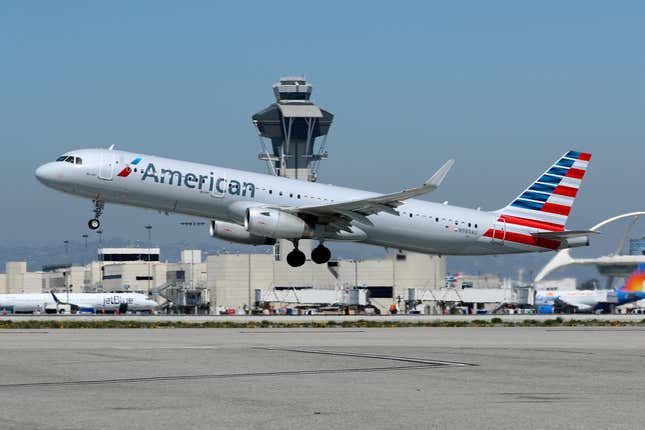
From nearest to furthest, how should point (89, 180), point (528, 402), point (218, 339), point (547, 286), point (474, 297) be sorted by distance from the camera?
point (528, 402), point (218, 339), point (89, 180), point (547, 286), point (474, 297)

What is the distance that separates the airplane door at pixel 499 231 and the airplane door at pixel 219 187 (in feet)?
54.9

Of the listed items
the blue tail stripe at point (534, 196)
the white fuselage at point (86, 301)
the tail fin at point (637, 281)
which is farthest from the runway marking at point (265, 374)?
the white fuselage at point (86, 301)

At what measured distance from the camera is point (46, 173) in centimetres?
5344

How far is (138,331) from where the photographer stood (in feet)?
144

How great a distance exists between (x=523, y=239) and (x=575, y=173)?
5748 millimetres

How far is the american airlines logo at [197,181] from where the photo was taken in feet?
172

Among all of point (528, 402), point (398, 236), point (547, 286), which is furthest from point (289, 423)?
point (547, 286)

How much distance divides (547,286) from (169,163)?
3702cm

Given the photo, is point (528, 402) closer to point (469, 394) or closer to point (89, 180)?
point (469, 394)

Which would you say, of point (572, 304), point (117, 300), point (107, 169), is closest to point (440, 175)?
point (107, 169)

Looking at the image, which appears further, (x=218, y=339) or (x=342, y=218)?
(x=342, y=218)

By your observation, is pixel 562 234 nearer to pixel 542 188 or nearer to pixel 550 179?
pixel 542 188

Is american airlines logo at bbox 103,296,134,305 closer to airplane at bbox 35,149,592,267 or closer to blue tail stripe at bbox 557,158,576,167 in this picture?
airplane at bbox 35,149,592,267

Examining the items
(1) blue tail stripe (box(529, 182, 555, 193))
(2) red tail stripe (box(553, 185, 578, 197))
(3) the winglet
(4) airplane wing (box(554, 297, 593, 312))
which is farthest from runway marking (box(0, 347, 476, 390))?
(4) airplane wing (box(554, 297, 593, 312))
